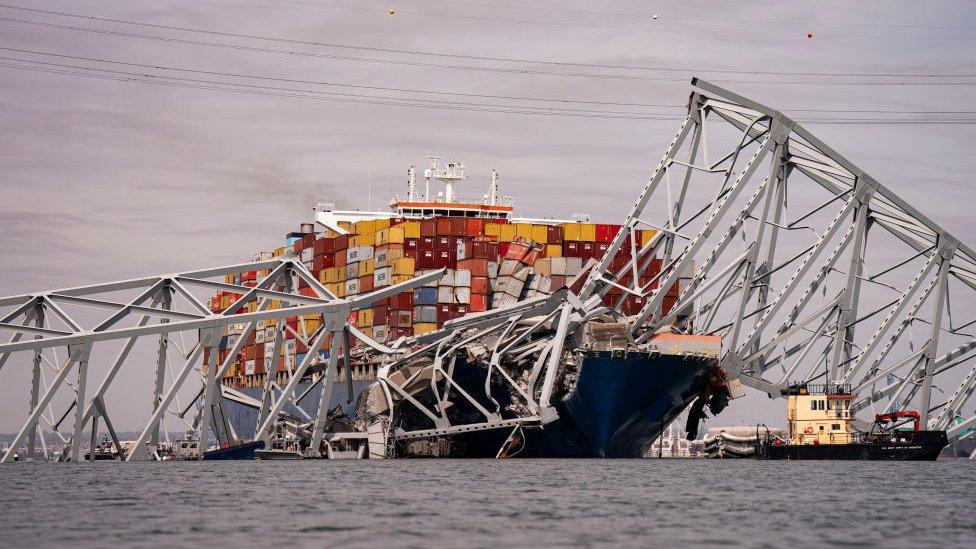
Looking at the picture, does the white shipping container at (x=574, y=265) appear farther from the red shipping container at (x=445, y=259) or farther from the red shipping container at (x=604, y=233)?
the red shipping container at (x=445, y=259)

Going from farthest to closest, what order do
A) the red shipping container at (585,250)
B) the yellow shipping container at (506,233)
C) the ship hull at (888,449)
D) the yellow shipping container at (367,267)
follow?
the yellow shipping container at (367,267)
the yellow shipping container at (506,233)
the red shipping container at (585,250)
the ship hull at (888,449)

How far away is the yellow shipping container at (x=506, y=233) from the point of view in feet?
343

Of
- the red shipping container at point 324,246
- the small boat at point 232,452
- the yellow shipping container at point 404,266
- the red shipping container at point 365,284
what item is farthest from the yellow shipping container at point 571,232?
the small boat at point 232,452

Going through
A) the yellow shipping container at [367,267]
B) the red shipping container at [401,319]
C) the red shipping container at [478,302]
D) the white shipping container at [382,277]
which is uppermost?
the yellow shipping container at [367,267]

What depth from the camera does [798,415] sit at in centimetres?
7138

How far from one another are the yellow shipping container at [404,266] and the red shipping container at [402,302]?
6.35 feet

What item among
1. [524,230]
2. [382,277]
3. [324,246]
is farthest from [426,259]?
[324,246]

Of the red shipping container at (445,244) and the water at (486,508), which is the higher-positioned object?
the red shipping container at (445,244)

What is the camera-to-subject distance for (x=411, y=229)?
347 ft

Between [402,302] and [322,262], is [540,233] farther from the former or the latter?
[322,262]

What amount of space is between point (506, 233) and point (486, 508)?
67345 mm

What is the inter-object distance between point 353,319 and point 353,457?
2665 centimetres

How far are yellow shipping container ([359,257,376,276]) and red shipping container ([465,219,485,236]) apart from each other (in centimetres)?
857

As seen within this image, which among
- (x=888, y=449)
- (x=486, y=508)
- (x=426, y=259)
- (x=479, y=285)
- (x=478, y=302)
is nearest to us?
(x=486, y=508)
